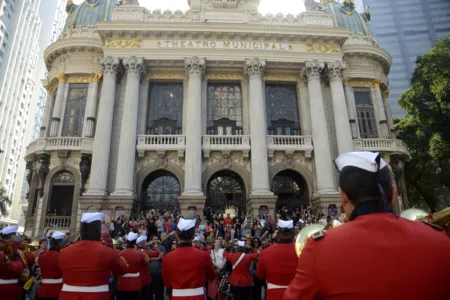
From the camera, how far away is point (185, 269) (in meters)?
4.77

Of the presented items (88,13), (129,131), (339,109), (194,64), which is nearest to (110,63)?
(129,131)

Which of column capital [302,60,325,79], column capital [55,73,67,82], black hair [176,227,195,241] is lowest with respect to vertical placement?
black hair [176,227,195,241]

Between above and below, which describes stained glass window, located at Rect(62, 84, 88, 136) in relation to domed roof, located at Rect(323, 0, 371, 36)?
below

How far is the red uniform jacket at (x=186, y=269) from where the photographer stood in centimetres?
476

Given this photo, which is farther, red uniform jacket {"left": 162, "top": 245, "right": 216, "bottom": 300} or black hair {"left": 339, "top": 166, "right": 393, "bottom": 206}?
red uniform jacket {"left": 162, "top": 245, "right": 216, "bottom": 300}

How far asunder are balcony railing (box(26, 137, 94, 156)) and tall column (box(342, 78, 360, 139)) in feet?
61.6

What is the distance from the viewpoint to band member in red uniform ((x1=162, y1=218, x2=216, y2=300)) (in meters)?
4.75

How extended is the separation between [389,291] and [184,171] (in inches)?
822

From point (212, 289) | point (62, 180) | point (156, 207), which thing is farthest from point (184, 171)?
point (212, 289)

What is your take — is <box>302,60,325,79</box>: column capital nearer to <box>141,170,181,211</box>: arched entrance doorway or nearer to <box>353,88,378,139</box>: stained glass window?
<box>353,88,378,139</box>: stained glass window

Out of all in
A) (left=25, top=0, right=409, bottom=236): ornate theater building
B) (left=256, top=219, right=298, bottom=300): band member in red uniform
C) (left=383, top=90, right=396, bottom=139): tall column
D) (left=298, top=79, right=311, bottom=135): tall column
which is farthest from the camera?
(left=383, top=90, right=396, bottom=139): tall column

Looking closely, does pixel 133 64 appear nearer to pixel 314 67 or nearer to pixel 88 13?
pixel 88 13

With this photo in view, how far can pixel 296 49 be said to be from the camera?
24.3 metres

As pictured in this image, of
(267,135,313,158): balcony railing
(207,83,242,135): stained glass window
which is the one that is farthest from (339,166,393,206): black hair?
(207,83,242,135): stained glass window
